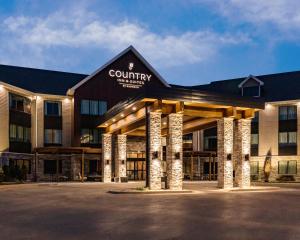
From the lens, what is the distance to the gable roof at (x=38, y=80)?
4597 cm

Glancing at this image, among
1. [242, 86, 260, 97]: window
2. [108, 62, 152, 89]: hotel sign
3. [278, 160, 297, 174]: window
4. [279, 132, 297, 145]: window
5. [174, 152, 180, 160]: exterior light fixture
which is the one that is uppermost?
[108, 62, 152, 89]: hotel sign

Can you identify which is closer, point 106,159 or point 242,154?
point 242,154

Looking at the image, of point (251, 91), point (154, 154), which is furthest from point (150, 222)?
point (251, 91)

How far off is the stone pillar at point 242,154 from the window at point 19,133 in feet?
75.1

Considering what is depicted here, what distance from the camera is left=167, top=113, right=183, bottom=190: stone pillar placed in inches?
1045

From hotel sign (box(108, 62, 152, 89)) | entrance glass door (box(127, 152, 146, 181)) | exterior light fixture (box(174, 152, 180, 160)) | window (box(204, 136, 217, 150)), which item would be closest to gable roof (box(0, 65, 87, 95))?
hotel sign (box(108, 62, 152, 89))

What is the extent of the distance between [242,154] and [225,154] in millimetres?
1774

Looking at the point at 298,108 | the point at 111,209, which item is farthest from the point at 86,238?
the point at 298,108

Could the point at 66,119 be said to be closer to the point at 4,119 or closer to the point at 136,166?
the point at 4,119

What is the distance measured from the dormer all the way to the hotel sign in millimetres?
11920

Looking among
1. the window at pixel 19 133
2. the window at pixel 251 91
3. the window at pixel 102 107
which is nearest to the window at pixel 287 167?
the window at pixel 251 91

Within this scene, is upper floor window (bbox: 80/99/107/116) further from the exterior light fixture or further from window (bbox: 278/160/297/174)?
the exterior light fixture

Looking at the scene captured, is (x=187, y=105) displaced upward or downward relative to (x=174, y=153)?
upward

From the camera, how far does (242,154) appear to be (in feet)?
98.9
